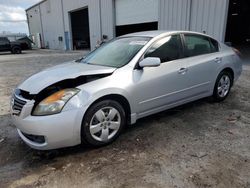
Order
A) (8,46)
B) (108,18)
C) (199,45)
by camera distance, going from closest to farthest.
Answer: (199,45), (108,18), (8,46)

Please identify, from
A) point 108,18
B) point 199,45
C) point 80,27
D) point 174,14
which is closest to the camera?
point 199,45

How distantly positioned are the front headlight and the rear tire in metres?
3.00

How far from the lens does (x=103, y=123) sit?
290cm

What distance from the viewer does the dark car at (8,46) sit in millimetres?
22567

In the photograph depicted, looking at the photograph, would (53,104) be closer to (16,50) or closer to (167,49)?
(167,49)

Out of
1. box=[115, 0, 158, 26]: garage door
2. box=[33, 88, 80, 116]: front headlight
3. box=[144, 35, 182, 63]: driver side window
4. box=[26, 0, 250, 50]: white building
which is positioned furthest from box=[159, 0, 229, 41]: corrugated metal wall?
box=[33, 88, 80, 116]: front headlight

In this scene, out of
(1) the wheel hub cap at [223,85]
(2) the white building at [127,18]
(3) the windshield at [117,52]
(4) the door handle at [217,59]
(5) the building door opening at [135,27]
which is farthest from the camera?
(5) the building door opening at [135,27]

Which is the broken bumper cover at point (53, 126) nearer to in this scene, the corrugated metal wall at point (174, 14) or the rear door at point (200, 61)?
the rear door at point (200, 61)

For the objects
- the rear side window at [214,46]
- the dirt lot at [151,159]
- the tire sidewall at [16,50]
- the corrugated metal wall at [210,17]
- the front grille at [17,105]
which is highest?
the corrugated metal wall at [210,17]

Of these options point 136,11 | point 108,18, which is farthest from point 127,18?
point 108,18

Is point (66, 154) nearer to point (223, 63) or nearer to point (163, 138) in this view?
point (163, 138)

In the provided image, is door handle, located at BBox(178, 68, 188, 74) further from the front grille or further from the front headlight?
the front grille

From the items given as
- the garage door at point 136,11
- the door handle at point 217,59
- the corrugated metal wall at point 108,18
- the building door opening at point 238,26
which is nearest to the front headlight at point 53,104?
the door handle at point 217,59

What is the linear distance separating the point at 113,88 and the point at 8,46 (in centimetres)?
2359
